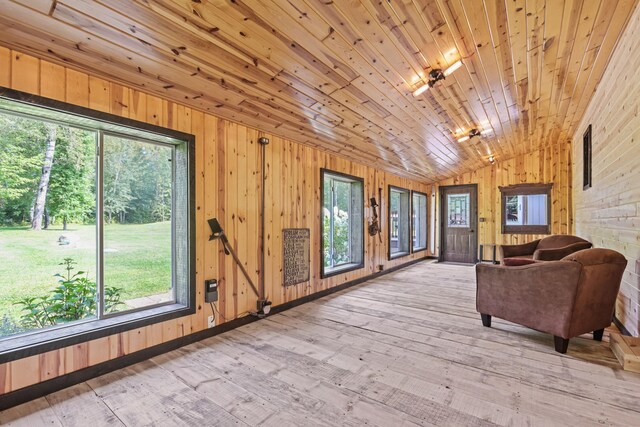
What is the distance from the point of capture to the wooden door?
7.84 metres

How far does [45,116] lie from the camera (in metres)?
2.12

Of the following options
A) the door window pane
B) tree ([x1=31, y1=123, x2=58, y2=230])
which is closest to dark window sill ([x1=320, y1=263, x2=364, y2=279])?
tree ([x1=31, y1=123, x2=58, y2=230])

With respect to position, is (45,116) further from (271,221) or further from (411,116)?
(411,116)

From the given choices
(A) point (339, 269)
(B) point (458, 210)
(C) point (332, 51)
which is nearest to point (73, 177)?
(C) point (332, 51)

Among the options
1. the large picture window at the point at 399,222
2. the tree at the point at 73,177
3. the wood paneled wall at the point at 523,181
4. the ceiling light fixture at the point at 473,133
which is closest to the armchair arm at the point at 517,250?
the ceiling light fixture at the point at 473,133

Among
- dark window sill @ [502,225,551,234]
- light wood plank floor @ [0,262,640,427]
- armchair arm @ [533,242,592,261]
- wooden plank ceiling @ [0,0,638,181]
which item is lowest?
light wood plank floor @ [0,262,640,427]

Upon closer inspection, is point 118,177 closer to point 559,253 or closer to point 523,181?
point 559,253

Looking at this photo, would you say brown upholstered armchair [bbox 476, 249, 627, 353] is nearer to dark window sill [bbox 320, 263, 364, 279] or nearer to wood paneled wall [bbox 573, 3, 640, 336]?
wood paneled wall [bbox 573, 3, 640, 336]

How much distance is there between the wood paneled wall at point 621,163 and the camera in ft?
8.55

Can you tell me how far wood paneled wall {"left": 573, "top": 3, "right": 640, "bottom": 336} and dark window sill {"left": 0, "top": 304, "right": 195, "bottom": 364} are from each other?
4172 mm

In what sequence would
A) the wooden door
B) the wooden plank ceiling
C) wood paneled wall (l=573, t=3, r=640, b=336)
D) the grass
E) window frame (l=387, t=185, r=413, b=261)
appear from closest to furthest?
the wooden plank ceiling → the grass → wood paneled wall (l=573, t=3, r=640, b=336) → window frame (l=387, t=185, r=413, b=261) → the wooden door

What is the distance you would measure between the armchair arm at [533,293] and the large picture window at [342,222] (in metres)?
2.37

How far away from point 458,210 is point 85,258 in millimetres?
8073

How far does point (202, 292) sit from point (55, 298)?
3.60ft
